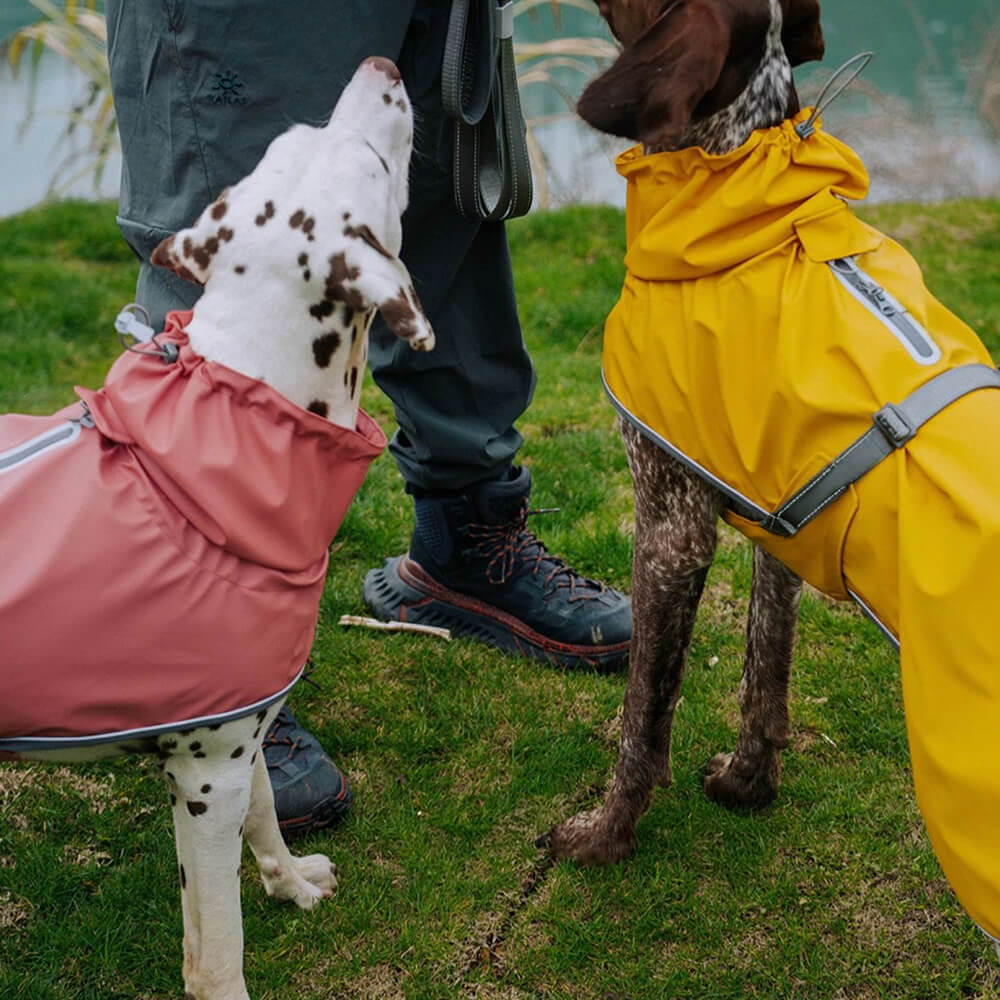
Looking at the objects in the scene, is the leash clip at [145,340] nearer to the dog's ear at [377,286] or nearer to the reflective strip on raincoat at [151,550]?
the reflective strip on raincoat at [151,550]

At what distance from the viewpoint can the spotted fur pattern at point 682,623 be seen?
230 centimetres

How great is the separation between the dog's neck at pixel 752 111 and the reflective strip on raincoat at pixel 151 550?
98 centimetres

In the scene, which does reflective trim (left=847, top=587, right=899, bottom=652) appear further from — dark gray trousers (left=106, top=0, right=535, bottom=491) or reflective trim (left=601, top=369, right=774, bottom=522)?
dark gray trousers (left=106, top=0, right=535, bottom=491)

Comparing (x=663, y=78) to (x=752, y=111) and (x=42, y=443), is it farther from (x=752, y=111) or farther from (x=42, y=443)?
(x=42, y=443)


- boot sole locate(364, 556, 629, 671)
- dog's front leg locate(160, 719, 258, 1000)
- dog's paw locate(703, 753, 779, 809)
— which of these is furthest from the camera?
boot sole locate(364, 556, 629, 671)

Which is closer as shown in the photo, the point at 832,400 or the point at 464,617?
the point at 832,400

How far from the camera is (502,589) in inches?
133

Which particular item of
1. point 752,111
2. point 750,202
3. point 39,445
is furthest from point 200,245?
point 752,111

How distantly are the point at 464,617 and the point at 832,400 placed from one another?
1706mm

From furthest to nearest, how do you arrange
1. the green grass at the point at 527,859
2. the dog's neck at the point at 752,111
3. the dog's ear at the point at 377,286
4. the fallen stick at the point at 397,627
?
the fallen stick at the point at 397,627 → the green grass at the point at 527,859 → the dog's neck at the point at 752,111 → the dog's ear at the point at 377,286

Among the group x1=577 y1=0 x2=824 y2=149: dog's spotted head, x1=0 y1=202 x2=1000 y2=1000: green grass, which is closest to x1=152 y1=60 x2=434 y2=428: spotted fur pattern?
x1=577 y1=0 x2=824 y2=149: dog's spotted head

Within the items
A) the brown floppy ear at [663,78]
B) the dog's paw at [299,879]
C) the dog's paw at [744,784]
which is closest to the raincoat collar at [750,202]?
the brown floppy ear at [663,78]

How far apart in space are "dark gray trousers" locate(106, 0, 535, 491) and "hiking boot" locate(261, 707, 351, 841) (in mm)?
1002

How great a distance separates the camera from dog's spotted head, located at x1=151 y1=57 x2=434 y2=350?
194 centimetres
